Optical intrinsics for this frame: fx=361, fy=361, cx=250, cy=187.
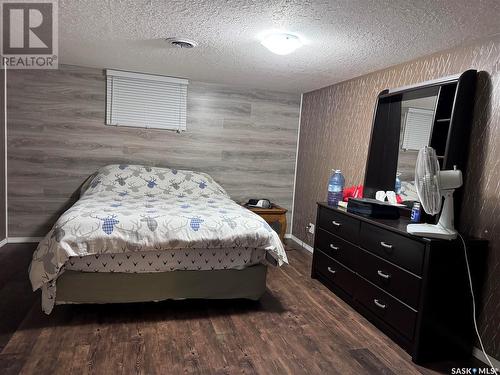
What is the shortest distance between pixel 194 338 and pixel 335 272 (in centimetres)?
129

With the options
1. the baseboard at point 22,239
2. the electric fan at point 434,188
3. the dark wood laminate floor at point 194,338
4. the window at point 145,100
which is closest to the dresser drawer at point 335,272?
the dark wood laminate floor at point 194,338

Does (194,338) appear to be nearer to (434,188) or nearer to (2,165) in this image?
(434,188)

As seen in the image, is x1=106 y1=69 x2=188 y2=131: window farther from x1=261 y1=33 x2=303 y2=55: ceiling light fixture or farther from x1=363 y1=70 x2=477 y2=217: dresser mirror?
x1=363 y1=70 x2=477 y2=217: dresser mirror

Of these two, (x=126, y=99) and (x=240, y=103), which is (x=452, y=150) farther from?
(x=126, y=99)

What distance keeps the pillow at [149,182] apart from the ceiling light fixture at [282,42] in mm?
1732

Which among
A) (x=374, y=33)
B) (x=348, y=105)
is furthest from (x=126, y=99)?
(x=374, y=33)

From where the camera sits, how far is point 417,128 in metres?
2.67

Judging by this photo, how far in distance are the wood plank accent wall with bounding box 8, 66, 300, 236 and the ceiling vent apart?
4.82 feet

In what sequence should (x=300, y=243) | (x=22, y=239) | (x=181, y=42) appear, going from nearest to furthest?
1. (x=181, y=42)
2. (x=22, y=239)
3. (x=300, y=243)

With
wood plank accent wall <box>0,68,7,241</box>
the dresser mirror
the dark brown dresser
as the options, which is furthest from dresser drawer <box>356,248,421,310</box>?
wood plank accent wall <box>0,68,7,241</box>

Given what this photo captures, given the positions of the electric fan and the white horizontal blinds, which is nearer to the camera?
the electric fan

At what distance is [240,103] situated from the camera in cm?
438

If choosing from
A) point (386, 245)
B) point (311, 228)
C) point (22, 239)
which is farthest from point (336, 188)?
point (22, 239)

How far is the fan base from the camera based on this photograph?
2031 millimetres
